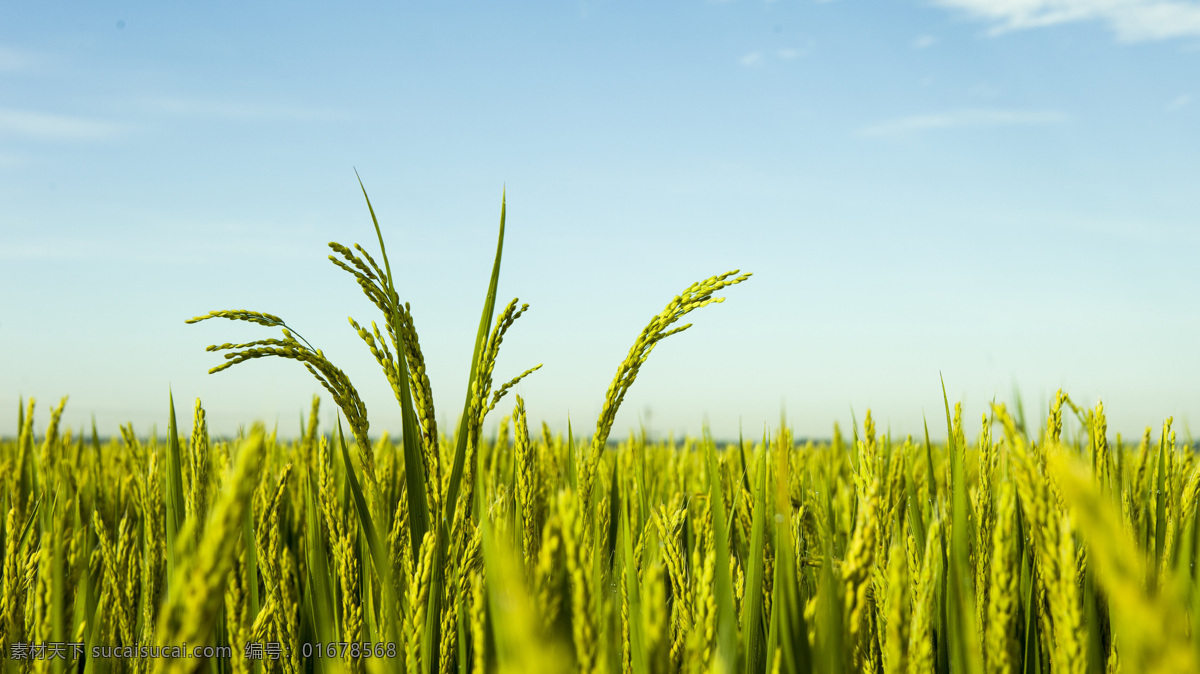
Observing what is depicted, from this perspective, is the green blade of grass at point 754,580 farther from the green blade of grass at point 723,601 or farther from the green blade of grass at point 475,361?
the green blade of grass at point 475,361

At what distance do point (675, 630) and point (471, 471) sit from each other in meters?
0.50

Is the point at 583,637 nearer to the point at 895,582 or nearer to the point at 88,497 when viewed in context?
the point at 895,582

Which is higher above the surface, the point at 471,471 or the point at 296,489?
the point at 471,471

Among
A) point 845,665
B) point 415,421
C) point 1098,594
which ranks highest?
point 415,421

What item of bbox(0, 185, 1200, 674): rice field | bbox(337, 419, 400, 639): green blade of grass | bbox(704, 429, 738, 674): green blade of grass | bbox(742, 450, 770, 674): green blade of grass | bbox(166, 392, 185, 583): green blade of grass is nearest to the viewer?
bbox(0, 185, 1200, 674): rice field

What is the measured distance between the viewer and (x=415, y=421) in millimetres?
1320

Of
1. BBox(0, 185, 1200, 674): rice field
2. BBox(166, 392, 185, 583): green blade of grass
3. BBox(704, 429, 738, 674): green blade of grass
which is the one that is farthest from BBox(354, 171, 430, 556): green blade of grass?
BBox(166, 392, 185, 583): green blade of grass

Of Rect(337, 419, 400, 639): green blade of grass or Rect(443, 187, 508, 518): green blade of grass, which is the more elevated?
Rect(443, 187, 508, 518): green blade of grass

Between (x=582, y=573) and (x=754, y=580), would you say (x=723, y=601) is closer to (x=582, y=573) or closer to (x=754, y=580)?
(x=754, y=580)

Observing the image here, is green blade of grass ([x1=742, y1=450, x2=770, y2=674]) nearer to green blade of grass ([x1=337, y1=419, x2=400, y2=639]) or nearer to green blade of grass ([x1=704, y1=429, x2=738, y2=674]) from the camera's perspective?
green blade of grass ([x1=704, y1=429, x2=738, y2=674])

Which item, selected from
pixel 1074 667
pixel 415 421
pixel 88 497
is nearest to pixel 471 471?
pixel 415 421

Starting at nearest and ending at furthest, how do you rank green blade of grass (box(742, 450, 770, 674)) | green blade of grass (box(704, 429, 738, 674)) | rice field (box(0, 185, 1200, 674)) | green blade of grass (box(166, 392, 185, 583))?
1. rice field (box(0, 185, 1200, 674))
2. green blade of grass (box(704, 429, 738, 674))
3. green blade of grass (box(742, 450, 770, 674))
4. green blade of grass (box(166, 392, 185, 583))

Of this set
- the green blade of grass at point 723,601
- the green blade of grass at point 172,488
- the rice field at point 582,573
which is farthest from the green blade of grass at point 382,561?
the green blade of grass at point 172,488

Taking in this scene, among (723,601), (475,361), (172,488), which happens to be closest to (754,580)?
(723,601)
